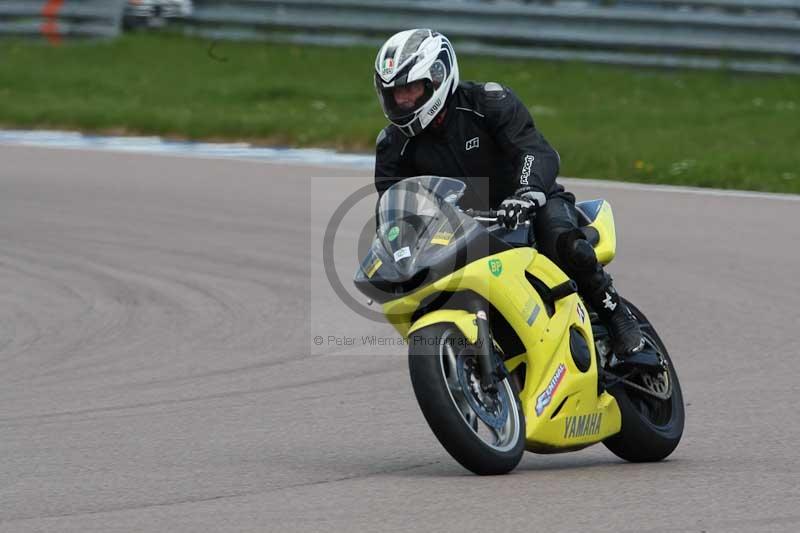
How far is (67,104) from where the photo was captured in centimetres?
1869

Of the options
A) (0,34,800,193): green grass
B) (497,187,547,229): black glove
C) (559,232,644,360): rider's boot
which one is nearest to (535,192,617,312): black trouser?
(559,232,644,360): rider's boot

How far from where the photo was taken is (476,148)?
603cm

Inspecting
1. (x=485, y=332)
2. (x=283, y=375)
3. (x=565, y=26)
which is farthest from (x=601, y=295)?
(x=565, y=26)

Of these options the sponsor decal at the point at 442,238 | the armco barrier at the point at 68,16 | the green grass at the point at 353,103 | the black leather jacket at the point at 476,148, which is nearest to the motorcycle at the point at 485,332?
the sponsor decal at the point at 442,238

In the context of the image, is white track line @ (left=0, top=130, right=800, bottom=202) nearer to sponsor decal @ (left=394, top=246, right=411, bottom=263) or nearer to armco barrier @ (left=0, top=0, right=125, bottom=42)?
armco barrier @ (left=0, top=0, right=125, bottom=42)

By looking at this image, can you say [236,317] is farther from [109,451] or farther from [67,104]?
[67,104]

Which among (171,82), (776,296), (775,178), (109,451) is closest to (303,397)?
(109,451)

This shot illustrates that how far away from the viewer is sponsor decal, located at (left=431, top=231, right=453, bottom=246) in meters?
5.48

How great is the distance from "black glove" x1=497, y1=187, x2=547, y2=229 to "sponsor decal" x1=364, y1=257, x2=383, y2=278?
1.50ft

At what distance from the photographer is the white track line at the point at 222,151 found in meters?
13.7

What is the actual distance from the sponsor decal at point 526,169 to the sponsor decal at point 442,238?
0.51m

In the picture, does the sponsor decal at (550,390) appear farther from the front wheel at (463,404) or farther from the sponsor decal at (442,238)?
the sponsor decal at (442,238)

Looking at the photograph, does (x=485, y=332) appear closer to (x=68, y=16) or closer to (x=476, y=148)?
(x=476, y=148)

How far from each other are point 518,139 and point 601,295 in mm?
682
